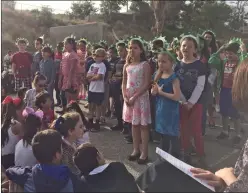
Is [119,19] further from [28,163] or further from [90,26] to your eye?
[28,163]

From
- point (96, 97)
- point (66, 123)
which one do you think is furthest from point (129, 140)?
point (66, 123)

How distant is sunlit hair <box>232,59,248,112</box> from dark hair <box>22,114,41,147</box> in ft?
6.22

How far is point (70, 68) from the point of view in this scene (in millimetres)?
6633

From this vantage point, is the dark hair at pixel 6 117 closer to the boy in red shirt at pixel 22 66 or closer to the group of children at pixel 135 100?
the group of children at pixel 135 100

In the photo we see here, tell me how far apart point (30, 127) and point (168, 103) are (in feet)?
5.36

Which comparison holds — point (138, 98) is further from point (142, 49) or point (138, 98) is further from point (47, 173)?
point (47, 173)

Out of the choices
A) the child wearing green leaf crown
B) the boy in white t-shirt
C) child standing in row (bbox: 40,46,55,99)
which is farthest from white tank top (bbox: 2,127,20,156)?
child standing in row (bbox: 40,46,55,99)

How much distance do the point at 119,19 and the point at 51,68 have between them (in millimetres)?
30400

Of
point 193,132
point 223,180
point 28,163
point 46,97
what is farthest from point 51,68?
point 223,180

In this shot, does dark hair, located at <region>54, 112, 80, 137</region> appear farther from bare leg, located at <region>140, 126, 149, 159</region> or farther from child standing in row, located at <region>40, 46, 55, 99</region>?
child standing in row, located at <region>40, 46, 55, 99</region>

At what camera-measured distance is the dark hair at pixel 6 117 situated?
327cm

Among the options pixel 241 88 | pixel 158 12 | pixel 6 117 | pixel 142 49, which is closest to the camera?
pixel 241 88

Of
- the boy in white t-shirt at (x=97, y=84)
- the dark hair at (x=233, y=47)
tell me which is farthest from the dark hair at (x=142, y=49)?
the boy in white t-shirt at (x=97, y=84)

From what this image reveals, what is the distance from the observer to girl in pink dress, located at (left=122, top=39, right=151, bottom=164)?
434cm
